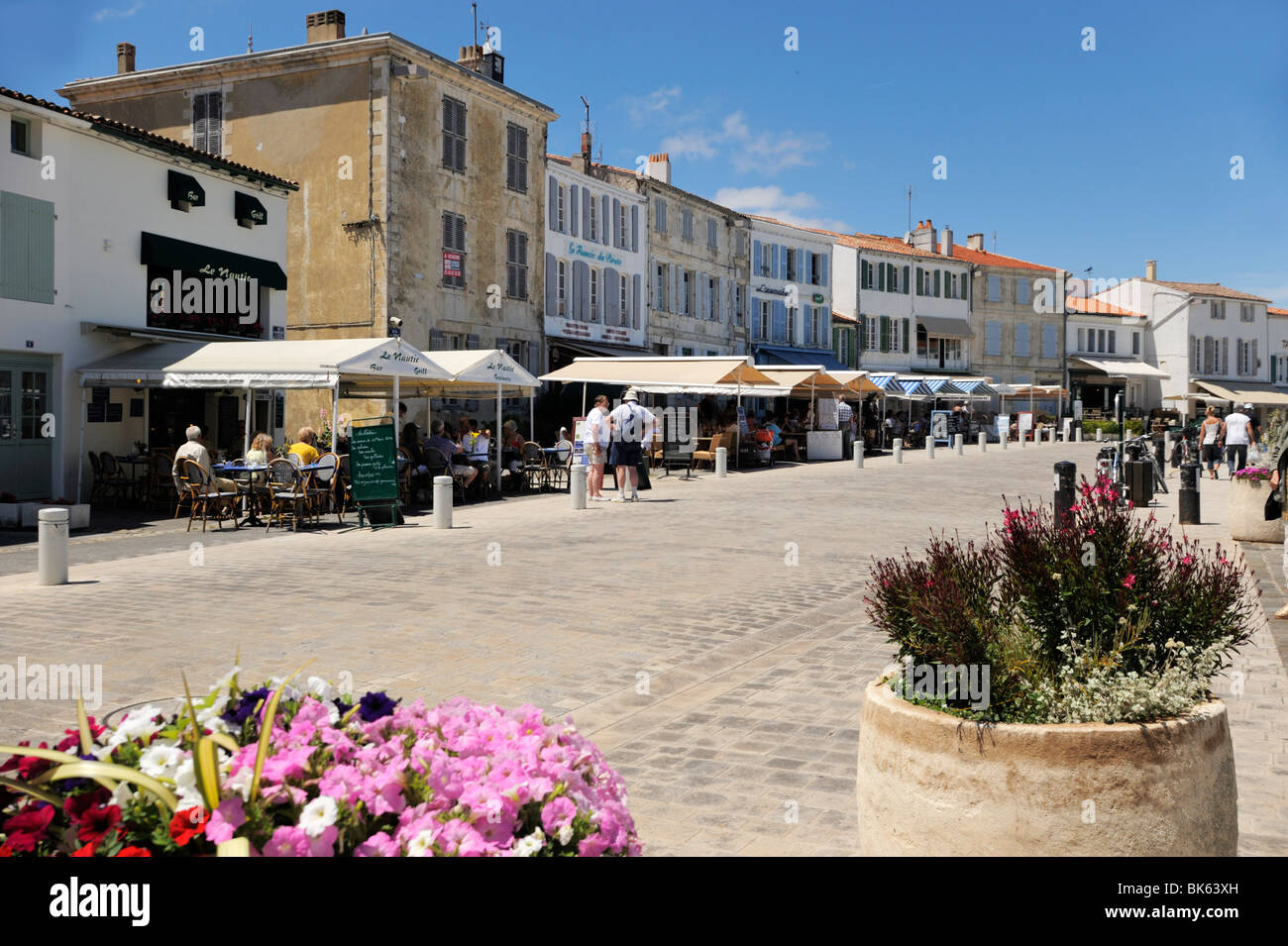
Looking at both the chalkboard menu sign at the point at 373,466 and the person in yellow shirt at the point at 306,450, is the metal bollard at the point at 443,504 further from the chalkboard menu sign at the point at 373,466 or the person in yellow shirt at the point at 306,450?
the person in yellow shirt at the point at 306,450

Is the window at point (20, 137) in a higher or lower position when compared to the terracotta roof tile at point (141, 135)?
lower

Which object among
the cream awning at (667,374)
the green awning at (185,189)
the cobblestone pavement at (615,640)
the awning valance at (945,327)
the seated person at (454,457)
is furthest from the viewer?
the awning valance at (945,327)

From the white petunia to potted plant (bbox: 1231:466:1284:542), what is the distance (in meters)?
13.9

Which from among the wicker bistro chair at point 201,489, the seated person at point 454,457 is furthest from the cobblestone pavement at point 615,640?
the seated person at point 454,457

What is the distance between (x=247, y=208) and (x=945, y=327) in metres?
43.0

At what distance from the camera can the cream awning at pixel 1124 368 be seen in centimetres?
6103

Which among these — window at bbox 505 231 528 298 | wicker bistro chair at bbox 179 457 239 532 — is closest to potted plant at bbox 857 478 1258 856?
wicker bistro chair at bbox 179 457 239 532

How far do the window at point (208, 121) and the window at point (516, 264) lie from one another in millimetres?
7321

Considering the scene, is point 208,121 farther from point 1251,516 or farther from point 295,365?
point 1251,516

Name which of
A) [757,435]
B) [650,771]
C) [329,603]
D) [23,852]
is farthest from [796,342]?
[23,852]

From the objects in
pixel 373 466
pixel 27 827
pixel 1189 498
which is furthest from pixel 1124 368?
pixel 27 827

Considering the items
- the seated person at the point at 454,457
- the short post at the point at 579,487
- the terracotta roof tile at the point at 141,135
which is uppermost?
the terracotta roof tile at the point at 141,135

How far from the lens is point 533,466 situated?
20734mm

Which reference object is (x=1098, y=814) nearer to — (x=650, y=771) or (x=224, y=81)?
(x=650, y=771)
